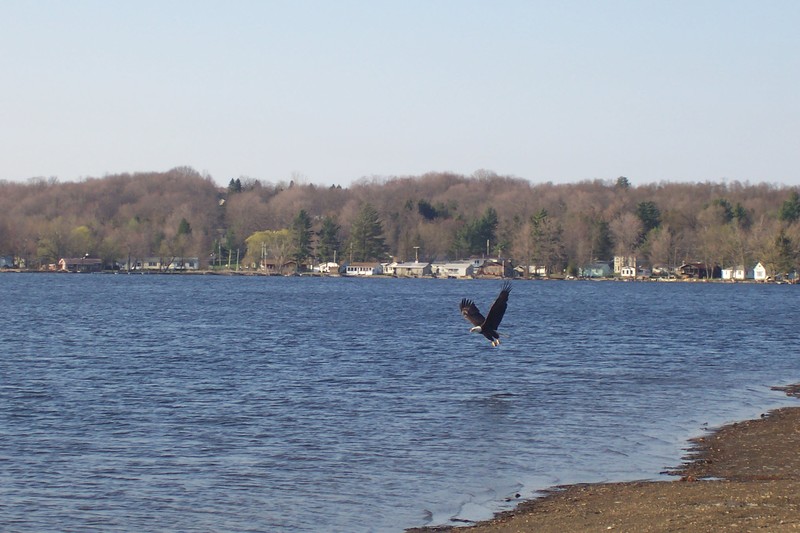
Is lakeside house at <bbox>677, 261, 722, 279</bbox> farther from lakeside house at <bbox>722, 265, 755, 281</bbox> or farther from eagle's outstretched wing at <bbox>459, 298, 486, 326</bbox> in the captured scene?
eagle's outstretched wing at <bbox>459, 298, 486, 326</bbox>

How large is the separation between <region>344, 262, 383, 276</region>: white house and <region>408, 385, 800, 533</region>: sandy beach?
162502 mm

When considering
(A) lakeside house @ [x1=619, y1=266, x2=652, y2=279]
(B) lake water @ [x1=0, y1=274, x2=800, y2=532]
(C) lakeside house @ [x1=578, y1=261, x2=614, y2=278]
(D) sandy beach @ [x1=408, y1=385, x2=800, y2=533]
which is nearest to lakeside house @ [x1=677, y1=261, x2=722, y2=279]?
(A) lakeside house @ [x1=619, y1=266, x2=652, y2=279]

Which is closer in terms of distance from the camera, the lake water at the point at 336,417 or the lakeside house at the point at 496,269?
the lake water at the point at 336,417

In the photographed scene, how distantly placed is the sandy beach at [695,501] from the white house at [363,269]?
533 feet

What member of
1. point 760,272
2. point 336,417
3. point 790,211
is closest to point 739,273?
point 760,272

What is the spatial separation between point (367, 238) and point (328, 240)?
697 centimetres

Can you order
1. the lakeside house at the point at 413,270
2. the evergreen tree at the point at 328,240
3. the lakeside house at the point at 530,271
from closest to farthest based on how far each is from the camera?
Result: 1. the lakeside house at the point at 530,271
2. the evergreen tree at the point at 328,240
3. the lakeside house at the point at 413,270

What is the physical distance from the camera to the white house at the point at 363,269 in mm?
183875

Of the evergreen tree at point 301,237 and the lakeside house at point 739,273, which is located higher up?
the evergreen tree at point 301,237

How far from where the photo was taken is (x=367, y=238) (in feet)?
593

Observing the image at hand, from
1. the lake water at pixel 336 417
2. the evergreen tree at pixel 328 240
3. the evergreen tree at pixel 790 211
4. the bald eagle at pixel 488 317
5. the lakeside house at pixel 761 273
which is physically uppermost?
the evergreen tree at pixel 790 211

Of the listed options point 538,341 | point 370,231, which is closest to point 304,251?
point 370,231

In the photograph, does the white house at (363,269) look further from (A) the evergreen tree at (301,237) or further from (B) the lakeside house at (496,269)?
(B) the lakeside house at (496,269)

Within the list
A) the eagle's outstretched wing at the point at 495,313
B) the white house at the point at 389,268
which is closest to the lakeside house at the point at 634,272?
the white house at the point at 389,268
